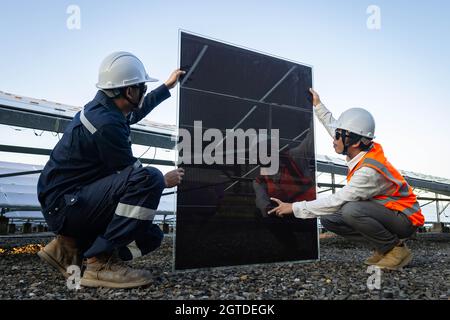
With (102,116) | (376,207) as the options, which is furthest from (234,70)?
(376,207)

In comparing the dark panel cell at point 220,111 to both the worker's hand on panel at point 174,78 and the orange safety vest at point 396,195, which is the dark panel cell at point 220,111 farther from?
the orange safety vest at point 396,195

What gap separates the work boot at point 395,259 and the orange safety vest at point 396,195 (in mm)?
274

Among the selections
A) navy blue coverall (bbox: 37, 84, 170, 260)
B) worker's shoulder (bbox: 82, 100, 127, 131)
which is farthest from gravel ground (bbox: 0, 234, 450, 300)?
worker's shoulder (bbox: 82, 100, 127, 131)

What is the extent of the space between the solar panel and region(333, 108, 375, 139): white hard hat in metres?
0.37

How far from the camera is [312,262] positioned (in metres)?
3.43

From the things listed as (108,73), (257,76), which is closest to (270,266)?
(257,76)

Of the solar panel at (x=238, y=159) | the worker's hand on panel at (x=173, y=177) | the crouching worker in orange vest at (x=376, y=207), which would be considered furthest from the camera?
the crouching worker in orange vest at (x=376, y=207)

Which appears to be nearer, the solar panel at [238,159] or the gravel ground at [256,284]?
the gravel ground at [256,284]

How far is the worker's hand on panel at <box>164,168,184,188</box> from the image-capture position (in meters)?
2.51

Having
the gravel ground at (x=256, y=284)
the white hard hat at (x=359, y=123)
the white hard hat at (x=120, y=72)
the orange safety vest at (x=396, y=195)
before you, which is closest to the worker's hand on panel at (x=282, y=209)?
the gravel ground at (x=256, y=284)

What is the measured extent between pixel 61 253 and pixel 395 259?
2.69 m

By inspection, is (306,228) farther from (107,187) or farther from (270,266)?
(107,187)

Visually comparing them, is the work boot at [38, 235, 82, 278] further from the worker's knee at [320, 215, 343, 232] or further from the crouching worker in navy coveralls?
the worker's knee at [320, 215, 343, 232]

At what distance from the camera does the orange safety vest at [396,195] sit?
294 cm
